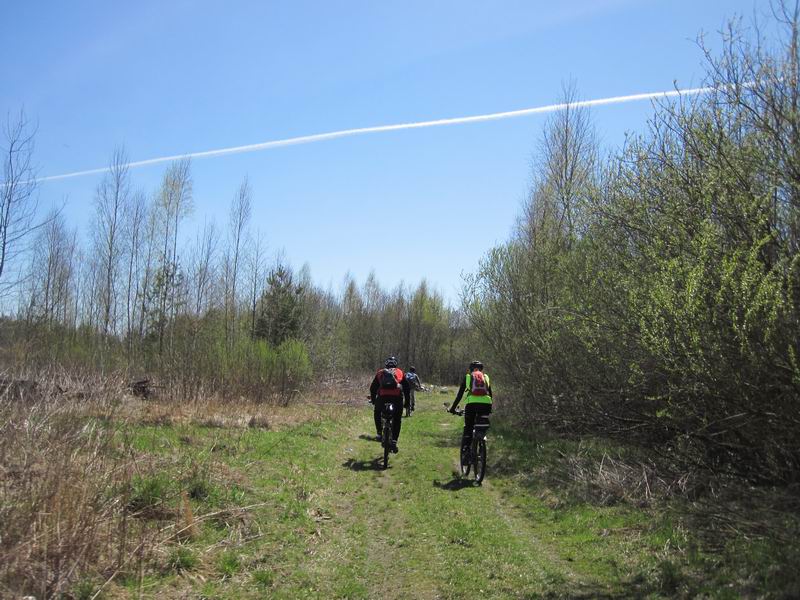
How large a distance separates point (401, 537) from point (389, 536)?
16cm

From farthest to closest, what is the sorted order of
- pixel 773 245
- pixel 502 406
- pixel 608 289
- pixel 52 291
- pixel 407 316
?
pixel 407 316, pixel 52 291, pixel 502 406, pixel 608 289, pixel 773 245

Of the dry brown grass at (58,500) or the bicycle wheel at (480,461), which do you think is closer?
the dry brown grass at (58,500)

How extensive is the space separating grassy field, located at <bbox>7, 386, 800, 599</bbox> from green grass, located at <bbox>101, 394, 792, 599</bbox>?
0.07 feet

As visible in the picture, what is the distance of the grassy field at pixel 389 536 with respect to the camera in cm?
496

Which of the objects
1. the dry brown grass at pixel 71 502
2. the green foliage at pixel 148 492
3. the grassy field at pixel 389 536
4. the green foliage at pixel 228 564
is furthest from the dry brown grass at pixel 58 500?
the green foliage at pixel 228 564

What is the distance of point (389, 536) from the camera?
6.83m

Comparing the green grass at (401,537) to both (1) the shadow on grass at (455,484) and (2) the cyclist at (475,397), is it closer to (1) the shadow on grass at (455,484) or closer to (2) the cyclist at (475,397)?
(1) the shadow on grass at (455,484)

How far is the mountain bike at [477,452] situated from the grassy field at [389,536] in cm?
33

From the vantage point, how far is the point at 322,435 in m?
14.0

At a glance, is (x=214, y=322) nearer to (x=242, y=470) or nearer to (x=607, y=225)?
(x=242, y=470)

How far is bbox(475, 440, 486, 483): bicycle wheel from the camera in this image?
10.1 meters

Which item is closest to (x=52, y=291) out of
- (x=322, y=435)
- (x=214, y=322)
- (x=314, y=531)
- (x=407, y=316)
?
(x=214, y=322)

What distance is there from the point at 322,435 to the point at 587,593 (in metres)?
9.75

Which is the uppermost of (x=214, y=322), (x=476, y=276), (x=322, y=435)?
(x=476, y=276)
